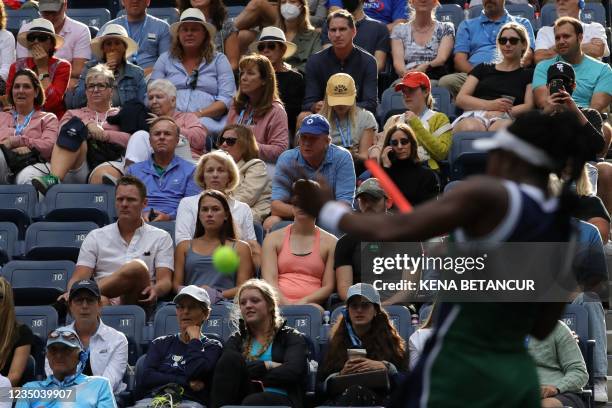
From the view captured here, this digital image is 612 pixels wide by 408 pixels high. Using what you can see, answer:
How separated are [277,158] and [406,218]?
22.5 feet

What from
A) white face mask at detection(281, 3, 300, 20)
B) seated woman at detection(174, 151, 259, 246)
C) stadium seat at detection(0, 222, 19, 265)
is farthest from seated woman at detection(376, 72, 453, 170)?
stadium seat at detection(0, 222, 19, 265)

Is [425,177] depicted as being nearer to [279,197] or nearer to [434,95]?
[279,197]

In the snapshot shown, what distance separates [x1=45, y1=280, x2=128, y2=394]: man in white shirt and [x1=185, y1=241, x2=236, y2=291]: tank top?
0.86 meters

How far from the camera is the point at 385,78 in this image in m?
13.0

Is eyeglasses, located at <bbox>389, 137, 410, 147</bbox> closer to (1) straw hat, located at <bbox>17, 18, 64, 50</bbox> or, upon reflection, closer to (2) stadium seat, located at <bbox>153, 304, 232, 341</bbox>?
(2) stadium seat, located at <bbox>153, 304, 232, 341</bbox>

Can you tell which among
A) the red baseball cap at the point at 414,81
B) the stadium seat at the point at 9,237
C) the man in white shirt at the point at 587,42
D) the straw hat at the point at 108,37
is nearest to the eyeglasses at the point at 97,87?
the straw hat at the point at 108,37

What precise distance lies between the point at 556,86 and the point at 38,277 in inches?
162

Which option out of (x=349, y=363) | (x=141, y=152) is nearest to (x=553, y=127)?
(x=349, y=363)

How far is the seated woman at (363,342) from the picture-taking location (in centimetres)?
832

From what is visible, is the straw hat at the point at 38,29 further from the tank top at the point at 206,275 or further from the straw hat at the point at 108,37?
the tank top at the point at 206,275

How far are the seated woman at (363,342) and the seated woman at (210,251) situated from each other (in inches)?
50.1

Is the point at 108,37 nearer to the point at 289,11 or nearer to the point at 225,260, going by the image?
the point at 289,11

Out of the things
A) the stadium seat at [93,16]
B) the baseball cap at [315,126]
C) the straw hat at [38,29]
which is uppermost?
the stadium seat at [93,16]

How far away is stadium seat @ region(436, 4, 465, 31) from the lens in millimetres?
13633
